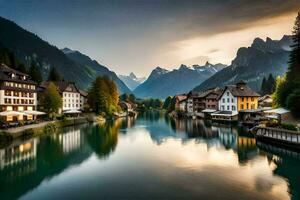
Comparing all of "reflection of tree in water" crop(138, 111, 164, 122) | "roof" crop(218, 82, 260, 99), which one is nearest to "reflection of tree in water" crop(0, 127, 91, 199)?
"roof" crop(218, 82, 260, 99)

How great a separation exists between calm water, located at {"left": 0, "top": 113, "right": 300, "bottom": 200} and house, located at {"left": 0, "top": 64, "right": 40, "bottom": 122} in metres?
18.6

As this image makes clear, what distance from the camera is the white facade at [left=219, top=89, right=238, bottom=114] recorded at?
289ft

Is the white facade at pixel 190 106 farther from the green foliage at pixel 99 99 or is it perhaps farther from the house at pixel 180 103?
the green foliage at pixel 99 99

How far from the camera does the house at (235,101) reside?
86.8 metres

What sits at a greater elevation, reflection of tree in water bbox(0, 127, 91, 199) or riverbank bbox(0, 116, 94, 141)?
riverbank bbox(0, 116, 94, 141)

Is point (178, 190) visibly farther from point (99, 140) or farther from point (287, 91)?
point (287, 91)

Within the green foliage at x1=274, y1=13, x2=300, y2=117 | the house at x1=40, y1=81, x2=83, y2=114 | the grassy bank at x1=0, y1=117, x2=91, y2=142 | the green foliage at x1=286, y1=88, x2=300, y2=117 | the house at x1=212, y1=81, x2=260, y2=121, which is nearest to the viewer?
the grassy bank at x1=0, y1=117, x2=91, y2=142

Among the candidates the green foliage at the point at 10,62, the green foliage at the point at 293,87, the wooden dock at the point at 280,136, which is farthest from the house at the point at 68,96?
the wooden dock at the point at 280,136

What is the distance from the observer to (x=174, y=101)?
16350 cm

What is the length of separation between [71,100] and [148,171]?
7859cm

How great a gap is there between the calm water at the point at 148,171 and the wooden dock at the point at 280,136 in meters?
1.74

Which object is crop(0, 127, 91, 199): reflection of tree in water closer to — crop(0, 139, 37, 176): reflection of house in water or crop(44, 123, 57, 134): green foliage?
A: crop(0, 139, 37, 176): reflection of house in water

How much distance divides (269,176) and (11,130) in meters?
43.5

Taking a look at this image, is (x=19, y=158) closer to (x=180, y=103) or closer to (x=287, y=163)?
(x=287, y=163)
